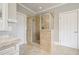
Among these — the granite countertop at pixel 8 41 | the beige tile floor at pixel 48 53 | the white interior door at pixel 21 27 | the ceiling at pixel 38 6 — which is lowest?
the beige tile floor at pixel 48 53

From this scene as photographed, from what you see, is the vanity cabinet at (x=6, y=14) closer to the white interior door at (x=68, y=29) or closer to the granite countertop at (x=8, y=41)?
the granite countertop at (x=8, y=41)

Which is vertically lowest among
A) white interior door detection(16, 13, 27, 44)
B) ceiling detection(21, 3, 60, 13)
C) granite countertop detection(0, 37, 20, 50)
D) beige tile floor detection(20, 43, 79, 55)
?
beige tile floor detection(20, 43, 79, 55)

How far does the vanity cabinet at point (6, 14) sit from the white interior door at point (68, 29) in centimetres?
81

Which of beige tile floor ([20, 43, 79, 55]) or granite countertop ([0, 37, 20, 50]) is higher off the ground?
granite countertop ([0, 37, 20, 50])

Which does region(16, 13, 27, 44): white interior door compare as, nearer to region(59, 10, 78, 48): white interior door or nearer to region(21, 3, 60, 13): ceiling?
region(21, 3, 60, 13): ceiling

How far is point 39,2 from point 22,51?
84 centimetres

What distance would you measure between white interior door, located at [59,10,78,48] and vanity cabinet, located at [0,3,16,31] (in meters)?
0.81

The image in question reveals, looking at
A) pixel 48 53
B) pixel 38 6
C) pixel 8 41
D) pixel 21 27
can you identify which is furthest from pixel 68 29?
pixel 8 41

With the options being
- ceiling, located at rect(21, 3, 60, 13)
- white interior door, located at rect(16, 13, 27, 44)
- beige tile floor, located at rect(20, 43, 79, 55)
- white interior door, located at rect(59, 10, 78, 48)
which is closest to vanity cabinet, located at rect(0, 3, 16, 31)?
white interior door, located at rect(16, 13, 27, 44)

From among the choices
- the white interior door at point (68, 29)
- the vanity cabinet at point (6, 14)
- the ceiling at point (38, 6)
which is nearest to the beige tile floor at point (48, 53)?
the white interior door at point (68, 29)

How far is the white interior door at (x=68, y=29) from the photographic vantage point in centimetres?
149

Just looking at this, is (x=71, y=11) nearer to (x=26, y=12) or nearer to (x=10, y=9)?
(x=26, y=12)

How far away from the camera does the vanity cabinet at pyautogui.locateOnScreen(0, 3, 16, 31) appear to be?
4.54 feet

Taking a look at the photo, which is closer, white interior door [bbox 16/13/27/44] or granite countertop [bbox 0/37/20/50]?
granite countertop [bbox 0/37/20/50]
